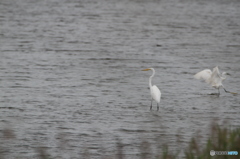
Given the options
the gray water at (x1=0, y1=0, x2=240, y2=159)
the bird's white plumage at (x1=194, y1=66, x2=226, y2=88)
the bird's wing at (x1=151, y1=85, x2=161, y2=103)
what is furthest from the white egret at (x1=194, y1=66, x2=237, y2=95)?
the bird's wing at (x1=151, y1=85, x2=161, y2=103)

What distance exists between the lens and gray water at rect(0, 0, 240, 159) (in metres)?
9.39

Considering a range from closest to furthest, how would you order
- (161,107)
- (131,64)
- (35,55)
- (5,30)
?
1. (161,107)
2. (131,64)
3. (35,55)
4. (5,30)

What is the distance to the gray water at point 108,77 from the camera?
30.8ft

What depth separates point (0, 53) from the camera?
60.2ft

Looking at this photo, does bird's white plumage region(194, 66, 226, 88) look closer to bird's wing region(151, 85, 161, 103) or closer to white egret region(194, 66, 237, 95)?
white egret region(194, 66, 237, 95)

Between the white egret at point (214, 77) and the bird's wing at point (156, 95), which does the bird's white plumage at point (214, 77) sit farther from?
the bird's wing at point (156, 95)

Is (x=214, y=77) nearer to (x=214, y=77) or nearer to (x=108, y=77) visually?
(x=214, y=77)

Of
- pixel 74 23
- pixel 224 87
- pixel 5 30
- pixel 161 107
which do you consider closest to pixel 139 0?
pixel 74 23

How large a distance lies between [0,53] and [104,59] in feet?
11.8

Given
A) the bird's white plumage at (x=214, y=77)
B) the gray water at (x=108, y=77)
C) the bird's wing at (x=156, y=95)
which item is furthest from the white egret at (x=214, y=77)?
the bird's wing at (x=156, y=95)

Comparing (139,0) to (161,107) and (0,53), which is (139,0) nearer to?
(0,53)

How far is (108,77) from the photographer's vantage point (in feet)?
48.8

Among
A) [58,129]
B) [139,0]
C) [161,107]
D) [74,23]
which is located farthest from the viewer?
[139,0]

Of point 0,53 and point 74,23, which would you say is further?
point 74,23
